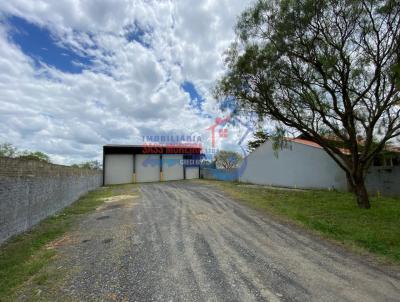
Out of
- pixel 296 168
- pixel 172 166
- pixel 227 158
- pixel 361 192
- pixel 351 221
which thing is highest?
pixel 227 158

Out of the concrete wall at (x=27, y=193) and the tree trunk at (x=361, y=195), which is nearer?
the concrete wall at (x=27, y=193)

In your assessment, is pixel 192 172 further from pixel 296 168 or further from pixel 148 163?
pixel 296 168

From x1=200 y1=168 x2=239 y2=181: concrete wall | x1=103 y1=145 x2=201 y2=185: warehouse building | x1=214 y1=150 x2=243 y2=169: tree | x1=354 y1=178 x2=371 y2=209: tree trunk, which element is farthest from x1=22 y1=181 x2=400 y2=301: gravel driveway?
x1=214 y1=150 x2=243 y2=169: tree

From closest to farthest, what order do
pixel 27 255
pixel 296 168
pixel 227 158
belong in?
pixel 27 255, pixel 296 168, pixel 227 158

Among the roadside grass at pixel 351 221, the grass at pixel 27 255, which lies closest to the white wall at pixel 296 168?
the roadside grass at pixel 351 221

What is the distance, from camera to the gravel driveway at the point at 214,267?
4004 mm

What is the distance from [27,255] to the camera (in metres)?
5.68

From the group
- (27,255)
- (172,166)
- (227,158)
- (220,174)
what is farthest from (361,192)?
(227,158)

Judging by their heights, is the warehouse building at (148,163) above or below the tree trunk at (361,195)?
above

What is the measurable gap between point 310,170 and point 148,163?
62.4 feet

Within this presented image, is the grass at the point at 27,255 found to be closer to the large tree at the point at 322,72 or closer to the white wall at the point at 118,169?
the large tree at the point at 322,72

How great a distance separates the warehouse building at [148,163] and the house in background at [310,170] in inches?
416

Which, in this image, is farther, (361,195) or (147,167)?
(147,167)

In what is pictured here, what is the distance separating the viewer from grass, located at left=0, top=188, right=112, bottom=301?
14.8 ft
